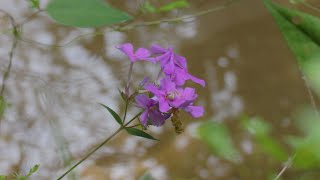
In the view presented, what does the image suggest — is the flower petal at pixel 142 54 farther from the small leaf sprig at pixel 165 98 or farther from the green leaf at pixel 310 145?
the green leaf at pixel 310 145

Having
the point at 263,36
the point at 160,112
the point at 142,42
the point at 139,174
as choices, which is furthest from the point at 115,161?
the point at 160,112

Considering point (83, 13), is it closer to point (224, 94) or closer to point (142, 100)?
point (142, 100)

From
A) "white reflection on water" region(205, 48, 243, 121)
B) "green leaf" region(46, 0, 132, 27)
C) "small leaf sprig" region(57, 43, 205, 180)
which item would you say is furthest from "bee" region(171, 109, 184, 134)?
"white reflection on water" region(205, 48, 243, 121)

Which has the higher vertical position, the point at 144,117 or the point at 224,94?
the point at 144,117

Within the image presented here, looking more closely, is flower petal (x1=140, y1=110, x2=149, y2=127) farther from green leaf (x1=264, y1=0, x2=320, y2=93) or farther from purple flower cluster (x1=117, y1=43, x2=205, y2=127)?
green leaf (x1=264, y1=0, x2=320, y2=93)

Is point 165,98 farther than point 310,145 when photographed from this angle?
Yes

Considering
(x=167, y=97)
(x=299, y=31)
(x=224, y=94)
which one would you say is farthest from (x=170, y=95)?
(x=224, y=94)
